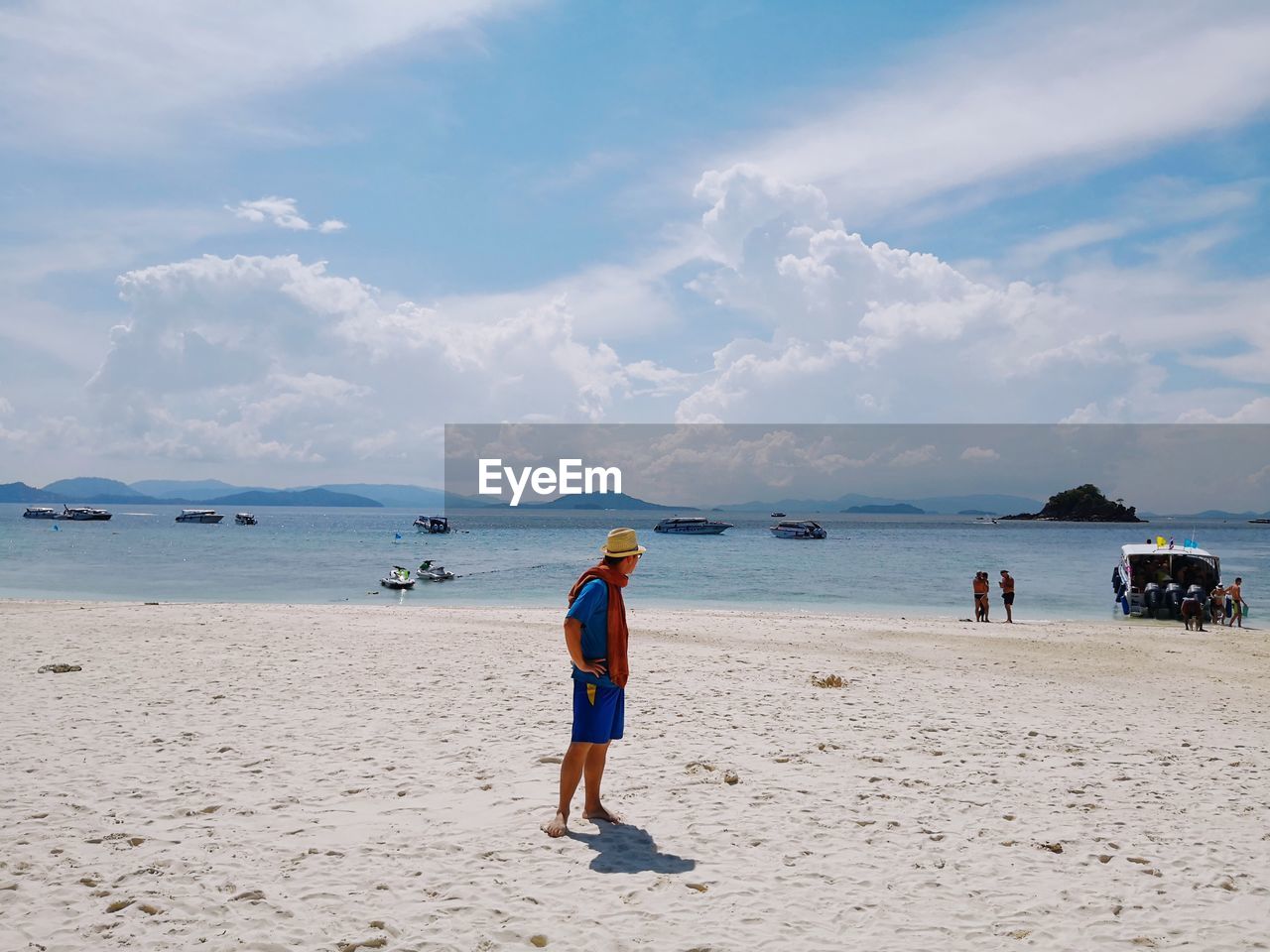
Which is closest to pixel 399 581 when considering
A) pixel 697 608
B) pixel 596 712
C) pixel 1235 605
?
pixel 697 608

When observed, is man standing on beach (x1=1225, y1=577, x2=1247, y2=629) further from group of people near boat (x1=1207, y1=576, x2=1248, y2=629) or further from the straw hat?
the straw hat

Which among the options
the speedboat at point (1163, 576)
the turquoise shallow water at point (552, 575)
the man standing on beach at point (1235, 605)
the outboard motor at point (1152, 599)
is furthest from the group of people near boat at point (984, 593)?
the man standing on beach at point (1235, 605)

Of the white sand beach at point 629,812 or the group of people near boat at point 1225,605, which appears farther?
the group of people near boat at point 1225,605

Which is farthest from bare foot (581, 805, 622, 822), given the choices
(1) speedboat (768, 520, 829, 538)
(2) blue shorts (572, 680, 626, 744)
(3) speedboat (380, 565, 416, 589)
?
(1) speedboat (768, 520, 829, 538)

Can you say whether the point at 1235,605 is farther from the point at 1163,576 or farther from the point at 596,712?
the point at 596,712

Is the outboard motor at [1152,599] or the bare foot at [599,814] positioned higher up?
the bare foot at [599,814]

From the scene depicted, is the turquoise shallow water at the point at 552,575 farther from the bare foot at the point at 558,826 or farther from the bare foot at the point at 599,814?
the bare foot at the point at 558,826

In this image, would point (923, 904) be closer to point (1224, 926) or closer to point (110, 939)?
point (1224, 926)

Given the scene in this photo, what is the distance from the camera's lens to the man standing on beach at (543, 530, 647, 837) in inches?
239

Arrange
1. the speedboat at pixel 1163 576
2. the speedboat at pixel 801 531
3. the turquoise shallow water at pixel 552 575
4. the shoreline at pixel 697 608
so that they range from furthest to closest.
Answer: the speedboat at pixel 801 531
the turquoise shallow water at pixel 552 575
the speedboat at pixel 1163 576
the shoreline at pixel 697 608

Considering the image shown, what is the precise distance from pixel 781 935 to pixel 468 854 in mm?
2203

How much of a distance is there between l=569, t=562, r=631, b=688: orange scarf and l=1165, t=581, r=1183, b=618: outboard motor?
29.2 metres

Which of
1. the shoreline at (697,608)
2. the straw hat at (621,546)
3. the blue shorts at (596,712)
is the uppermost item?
the straw hat at (621,546)

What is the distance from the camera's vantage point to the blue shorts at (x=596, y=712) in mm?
6141
